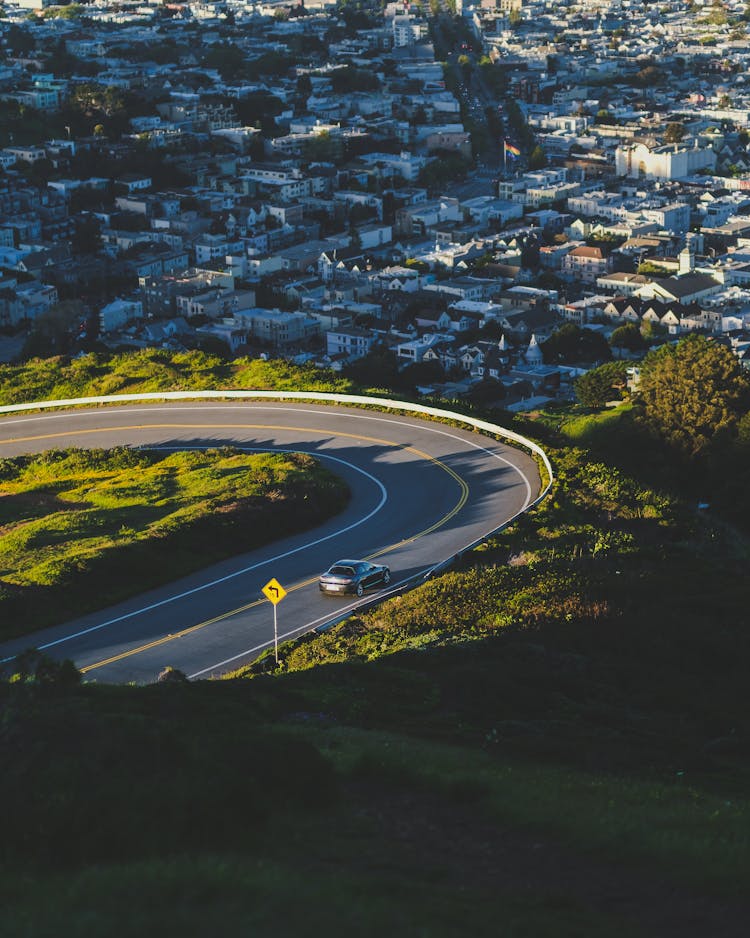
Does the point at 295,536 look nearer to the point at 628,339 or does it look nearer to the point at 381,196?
the point at 628,339

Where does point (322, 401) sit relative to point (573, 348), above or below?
above

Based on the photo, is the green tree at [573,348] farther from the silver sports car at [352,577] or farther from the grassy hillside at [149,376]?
the silver sports car at [352,577]

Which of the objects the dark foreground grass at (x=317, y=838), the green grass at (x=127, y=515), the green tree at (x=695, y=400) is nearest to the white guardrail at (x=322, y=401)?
the green tree at (x=695, y=400)

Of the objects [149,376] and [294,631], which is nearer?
[294,631]

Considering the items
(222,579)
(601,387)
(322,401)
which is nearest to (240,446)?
(322,401)

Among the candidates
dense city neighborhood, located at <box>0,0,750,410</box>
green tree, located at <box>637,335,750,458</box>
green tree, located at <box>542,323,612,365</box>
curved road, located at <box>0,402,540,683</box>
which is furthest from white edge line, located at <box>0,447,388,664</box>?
green tree, located at <box>542,323,612,365</box>

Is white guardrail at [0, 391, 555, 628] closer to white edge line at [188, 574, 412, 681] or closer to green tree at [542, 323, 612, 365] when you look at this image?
white edge line at [188, 574, 412, 681]
